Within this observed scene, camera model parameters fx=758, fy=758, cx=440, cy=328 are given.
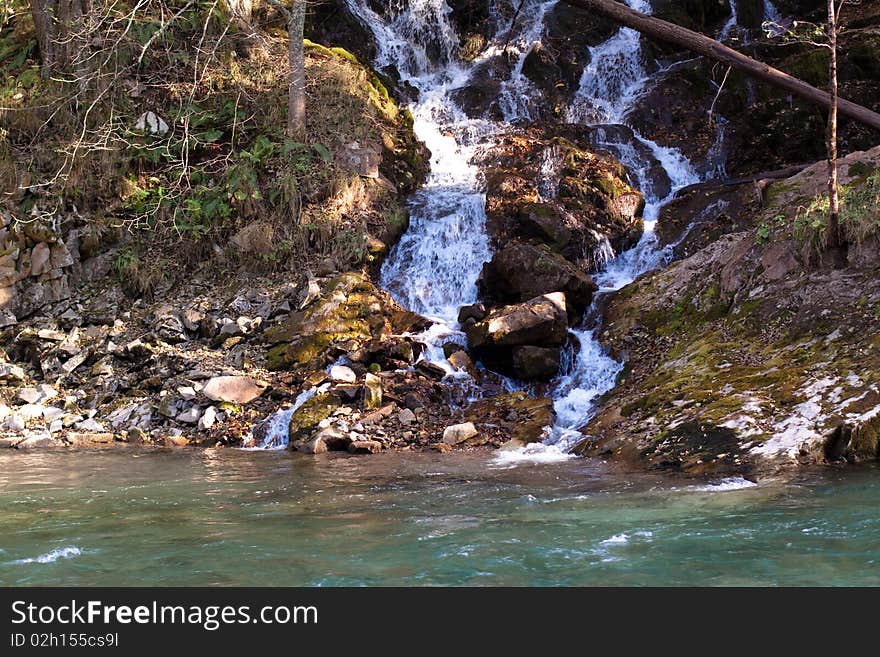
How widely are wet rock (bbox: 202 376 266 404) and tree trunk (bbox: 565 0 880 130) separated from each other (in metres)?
9.13

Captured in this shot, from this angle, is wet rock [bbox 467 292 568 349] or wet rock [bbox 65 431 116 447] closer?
wet rock [bbox 65 431 116 447]

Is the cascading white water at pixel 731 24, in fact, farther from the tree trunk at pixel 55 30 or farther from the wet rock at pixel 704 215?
the tree trunk at pixel 55 30

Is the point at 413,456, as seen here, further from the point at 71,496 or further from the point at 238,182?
the point at 238,182

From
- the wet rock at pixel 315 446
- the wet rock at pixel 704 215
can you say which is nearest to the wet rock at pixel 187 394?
the wet rock at pixel 315 446

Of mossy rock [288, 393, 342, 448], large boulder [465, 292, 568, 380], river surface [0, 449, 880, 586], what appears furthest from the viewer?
large boulder [465, 292, 568, 380]

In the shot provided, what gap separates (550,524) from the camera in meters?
5.98

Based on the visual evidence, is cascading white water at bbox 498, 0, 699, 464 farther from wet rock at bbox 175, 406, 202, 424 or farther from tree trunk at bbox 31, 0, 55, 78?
tree trunk at bbox 31, 0, 55, 78

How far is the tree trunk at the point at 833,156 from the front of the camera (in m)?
9.54

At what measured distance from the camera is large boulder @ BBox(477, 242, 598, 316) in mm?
12867

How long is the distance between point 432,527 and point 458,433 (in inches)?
165

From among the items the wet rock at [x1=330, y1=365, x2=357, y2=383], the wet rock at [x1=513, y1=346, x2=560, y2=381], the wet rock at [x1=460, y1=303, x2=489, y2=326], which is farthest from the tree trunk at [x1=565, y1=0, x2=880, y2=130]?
the wet rock at [x1=330, y1=365, x2=357, y2=383]

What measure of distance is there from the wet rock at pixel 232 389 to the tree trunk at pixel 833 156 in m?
8.26

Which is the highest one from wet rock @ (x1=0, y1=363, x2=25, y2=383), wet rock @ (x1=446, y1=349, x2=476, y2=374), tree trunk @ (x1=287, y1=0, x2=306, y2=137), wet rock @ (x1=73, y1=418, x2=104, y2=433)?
tree trunk @ (x1=287, y1=0, x2=306, y2=137)

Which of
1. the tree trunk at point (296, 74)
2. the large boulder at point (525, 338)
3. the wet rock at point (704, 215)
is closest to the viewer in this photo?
the large boulder at point (525, 338)
